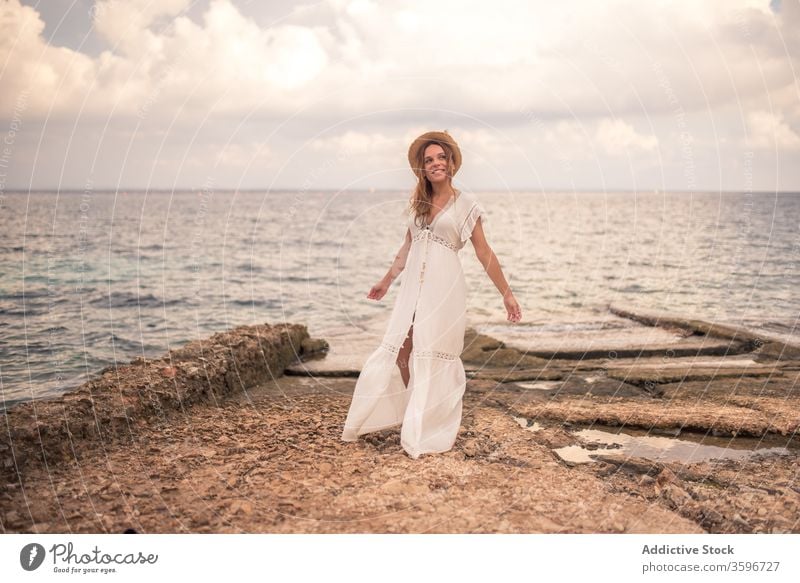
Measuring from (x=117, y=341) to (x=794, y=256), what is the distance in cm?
2671

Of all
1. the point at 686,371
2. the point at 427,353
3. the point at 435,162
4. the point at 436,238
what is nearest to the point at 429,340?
the point at 427,353

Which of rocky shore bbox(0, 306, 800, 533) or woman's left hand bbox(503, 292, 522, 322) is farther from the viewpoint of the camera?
woman's left hand bbox(503, 292, 522, 322)

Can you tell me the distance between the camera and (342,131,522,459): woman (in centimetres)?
498

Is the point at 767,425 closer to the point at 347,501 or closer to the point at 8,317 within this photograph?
the point at 347,501

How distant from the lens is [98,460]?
4555 mm

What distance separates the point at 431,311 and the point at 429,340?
0.23m

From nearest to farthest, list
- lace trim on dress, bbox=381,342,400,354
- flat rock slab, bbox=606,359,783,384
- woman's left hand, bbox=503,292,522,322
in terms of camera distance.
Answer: woman's left hand, bbox=503,292,522,322 < lace trim on dress, bbox=381,342,400,354 < flat rock slab, bbox=606,359,783,384

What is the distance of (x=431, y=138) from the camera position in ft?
16.2

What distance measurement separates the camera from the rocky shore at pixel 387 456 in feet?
12.7

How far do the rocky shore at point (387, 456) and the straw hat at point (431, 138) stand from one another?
2201mm

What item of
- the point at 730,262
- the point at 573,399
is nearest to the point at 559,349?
the point at 573,399

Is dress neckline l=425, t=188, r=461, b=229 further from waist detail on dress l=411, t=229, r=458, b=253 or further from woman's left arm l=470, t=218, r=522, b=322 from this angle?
woman's left arm l=470, t=218, r=522, b=322

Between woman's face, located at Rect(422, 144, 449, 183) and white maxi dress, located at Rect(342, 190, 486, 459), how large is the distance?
0.21m

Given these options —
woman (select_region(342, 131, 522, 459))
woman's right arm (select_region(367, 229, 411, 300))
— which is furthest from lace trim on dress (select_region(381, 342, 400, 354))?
woman's right arm (select_region(367, 229, 411, 300))
